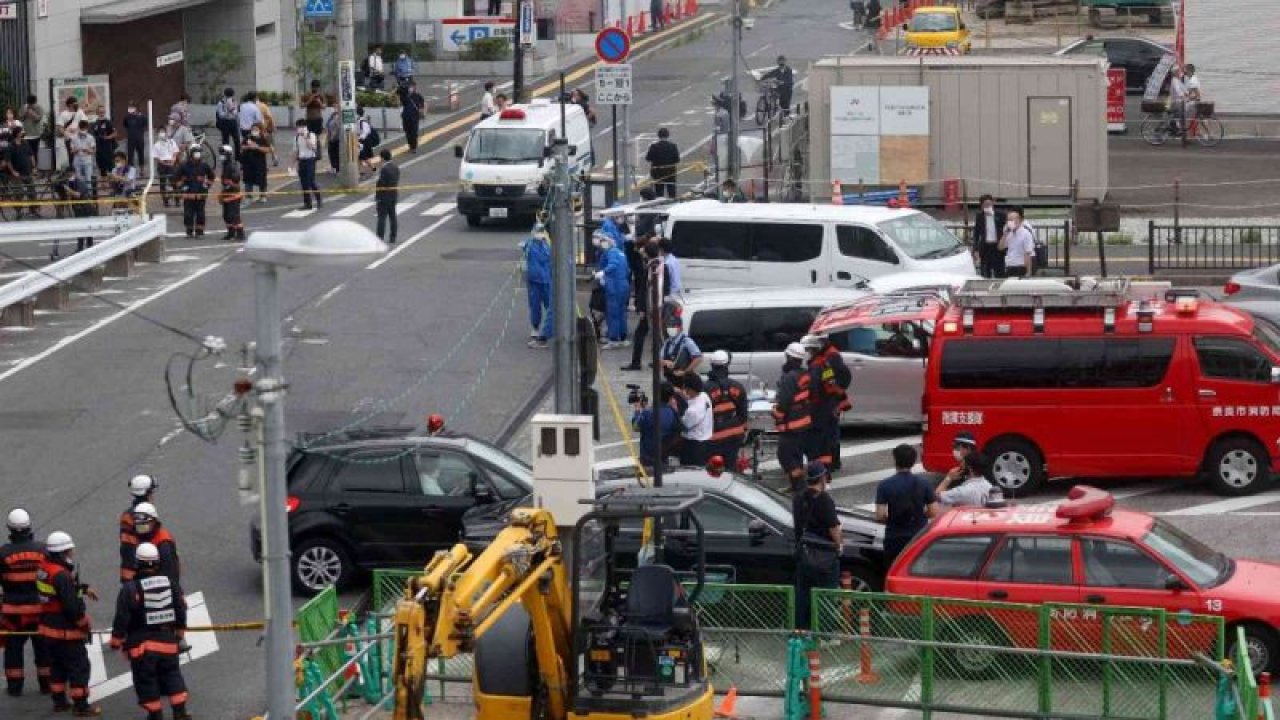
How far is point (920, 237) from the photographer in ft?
104

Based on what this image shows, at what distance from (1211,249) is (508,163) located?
Result: 11.8m

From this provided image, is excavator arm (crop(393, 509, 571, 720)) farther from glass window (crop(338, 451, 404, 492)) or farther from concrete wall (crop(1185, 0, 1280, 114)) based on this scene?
concrete wall (crop(1185, 0, 1280, 114))

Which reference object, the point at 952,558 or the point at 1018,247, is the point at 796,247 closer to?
the point at 1018,247

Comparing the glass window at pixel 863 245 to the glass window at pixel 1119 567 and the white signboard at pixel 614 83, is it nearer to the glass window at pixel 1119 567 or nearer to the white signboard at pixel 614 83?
the white signboard at pixel 614 83

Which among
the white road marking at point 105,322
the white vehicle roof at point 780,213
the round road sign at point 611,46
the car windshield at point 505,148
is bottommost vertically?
the white road marking at point 105,322

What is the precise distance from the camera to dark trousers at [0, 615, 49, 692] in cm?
1825

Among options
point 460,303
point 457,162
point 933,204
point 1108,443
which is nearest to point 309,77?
point 457,162

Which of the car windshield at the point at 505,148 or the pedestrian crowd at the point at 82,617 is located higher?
the car windshield at the point at 505,148

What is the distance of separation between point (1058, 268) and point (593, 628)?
2120 centimetres

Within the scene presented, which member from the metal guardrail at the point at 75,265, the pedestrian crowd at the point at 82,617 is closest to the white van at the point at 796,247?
the metal guardrail at the point at 75,265

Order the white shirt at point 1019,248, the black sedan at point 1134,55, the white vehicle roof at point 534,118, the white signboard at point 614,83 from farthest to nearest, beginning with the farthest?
the black sedan at point 1134,55, the white vehicle roof at point 534,118, the white signboard at point 614,83, the white shirt at point 1019,248

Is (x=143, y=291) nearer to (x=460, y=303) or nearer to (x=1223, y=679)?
(x=460, y=303)

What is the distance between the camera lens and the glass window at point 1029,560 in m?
17.6

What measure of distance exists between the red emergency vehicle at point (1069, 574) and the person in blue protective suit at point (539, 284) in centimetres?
1268
